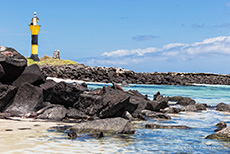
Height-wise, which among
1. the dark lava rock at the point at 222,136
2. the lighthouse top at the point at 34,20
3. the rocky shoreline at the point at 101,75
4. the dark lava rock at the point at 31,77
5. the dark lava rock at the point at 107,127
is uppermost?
the lighthouse top at the point at 34,20

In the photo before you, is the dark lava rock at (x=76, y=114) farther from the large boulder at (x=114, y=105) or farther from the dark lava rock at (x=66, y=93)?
the dark lava rock at (x=66, y=93)

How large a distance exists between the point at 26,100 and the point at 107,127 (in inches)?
134

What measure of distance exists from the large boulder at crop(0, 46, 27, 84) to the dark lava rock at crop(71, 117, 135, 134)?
4044 millimetres

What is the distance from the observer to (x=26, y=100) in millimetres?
8906

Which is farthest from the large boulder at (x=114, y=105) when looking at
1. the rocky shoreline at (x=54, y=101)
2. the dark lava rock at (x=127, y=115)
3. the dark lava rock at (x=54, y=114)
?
the dark lava rock at (x=54, y=114)

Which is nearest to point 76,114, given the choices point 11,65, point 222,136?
point 11,65

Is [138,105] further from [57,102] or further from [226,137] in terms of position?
[226,137]

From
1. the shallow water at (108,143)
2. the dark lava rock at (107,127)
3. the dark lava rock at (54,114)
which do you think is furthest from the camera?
the dark lava rock at (54,114)

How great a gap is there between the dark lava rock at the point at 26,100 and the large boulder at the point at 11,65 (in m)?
1.03

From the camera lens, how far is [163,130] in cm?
723

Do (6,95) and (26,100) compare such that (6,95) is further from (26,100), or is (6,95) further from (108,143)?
(108,143)

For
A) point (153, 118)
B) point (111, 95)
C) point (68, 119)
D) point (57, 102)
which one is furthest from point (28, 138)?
point (153, 118)

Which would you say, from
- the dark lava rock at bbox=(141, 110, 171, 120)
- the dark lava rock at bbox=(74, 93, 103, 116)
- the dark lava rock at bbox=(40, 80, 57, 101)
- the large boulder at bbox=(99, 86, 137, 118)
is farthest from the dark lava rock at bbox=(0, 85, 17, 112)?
the dark lava rock at bbox=(141, 110, 171, 120)

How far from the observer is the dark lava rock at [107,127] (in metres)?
6.46
